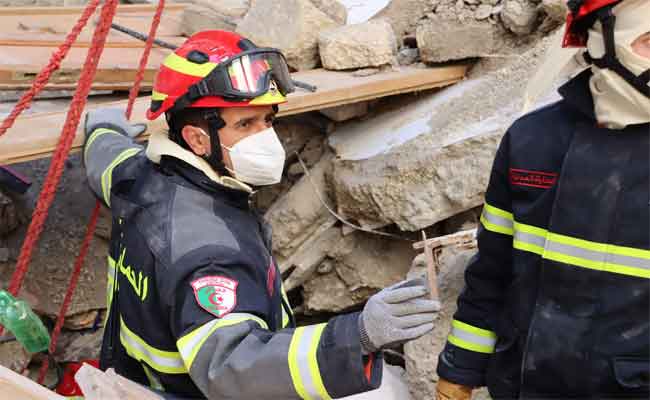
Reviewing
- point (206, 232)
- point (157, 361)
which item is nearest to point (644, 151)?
point (206, 232)

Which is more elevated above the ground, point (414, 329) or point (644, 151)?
point (644, 151)

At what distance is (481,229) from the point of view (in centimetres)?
265

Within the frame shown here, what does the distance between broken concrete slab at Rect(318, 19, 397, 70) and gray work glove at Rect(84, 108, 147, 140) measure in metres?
1.86

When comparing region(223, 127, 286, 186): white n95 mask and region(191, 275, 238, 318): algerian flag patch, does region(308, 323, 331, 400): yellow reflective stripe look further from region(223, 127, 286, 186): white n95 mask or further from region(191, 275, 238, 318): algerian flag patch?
region(223, 127, 286, 186): white n95 mask

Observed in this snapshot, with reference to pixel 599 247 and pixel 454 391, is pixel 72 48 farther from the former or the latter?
pixel 599 247

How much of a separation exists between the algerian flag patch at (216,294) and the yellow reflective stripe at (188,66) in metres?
0.79

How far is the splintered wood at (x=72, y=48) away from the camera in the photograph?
15.6 feet

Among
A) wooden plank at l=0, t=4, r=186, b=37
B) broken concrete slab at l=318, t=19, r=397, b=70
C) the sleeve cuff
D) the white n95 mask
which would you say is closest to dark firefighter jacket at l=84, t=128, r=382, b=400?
the sleeve cuff

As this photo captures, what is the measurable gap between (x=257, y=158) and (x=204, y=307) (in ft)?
2.43

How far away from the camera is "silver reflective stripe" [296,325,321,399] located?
2.14 meters

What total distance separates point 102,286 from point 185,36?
7.72ft

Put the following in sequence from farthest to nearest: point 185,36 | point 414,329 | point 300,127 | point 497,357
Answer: point 185,36, point 300,127, point 497,357, point 414,329

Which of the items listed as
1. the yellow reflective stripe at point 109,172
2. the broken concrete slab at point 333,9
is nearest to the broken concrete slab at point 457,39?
the broken concrete slab at point 333,9

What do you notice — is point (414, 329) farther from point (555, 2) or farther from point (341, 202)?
point (555, 2)
